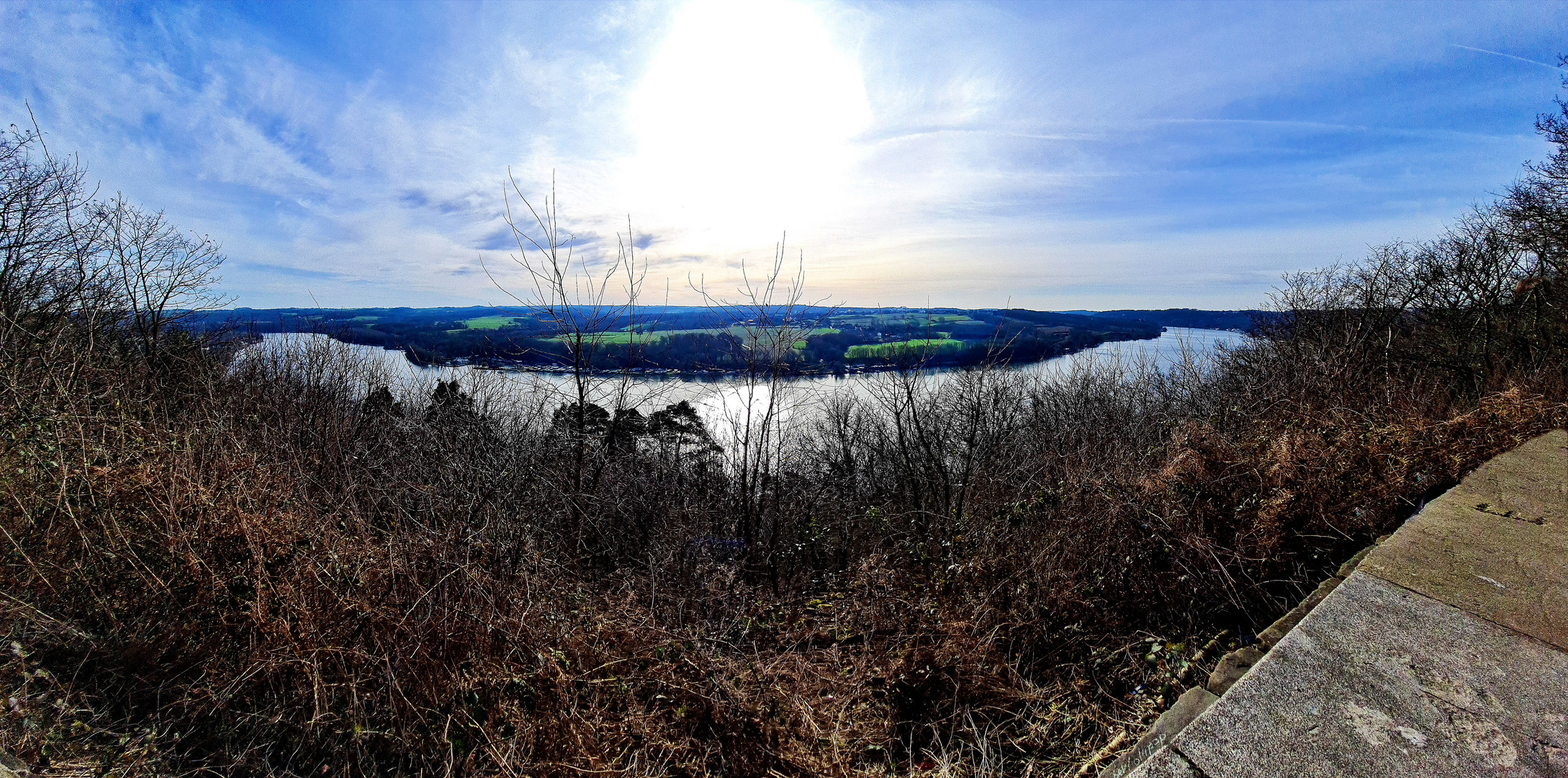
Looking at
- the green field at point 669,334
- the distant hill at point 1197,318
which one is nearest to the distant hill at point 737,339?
the green field at point 669,334

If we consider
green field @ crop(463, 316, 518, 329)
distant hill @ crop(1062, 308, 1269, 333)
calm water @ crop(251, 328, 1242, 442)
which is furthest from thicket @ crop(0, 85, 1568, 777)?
distant hill @ crop(1062, 308, 1269, 333)

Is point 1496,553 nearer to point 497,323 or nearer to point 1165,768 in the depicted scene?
point 1165,768

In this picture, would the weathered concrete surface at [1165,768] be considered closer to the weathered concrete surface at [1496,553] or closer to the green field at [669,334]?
the weathered concrete surface at [1496,553]

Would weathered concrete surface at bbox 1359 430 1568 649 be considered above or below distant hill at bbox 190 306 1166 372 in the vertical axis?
below

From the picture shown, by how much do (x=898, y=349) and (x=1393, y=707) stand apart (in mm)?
6089

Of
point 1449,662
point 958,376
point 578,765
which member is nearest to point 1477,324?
point 958,376

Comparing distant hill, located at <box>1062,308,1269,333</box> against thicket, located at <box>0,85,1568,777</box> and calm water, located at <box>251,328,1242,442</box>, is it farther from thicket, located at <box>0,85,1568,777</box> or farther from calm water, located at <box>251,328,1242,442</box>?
thicket, located at <box>0,85,1568,777</box>

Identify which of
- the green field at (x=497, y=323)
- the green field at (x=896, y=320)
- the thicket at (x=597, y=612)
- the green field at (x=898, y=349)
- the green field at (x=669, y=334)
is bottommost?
the thicket at (x=597, y=612)

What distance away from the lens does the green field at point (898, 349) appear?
7238 mm

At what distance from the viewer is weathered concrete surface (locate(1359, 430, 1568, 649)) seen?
198 centimetres

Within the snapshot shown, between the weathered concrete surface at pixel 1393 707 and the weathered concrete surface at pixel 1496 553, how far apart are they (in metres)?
0.18

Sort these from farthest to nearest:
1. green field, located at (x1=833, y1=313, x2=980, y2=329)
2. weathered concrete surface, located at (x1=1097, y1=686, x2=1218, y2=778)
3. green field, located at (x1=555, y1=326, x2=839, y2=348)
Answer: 1. green field, located at (x1=833, y1=313, x2=980, y2=329)
2. green field, located at (x1=555, y1=326, x2=839, y2=348)
3. weathered concrete surface, located at (x1=1097, y1=686, x2=1218, y2=778)

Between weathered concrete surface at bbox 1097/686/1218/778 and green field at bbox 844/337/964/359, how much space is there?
542cm

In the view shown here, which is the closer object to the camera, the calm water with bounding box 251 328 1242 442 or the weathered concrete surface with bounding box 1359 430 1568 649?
the weathered concrete surface with bounding box 1359 430 1568 649
